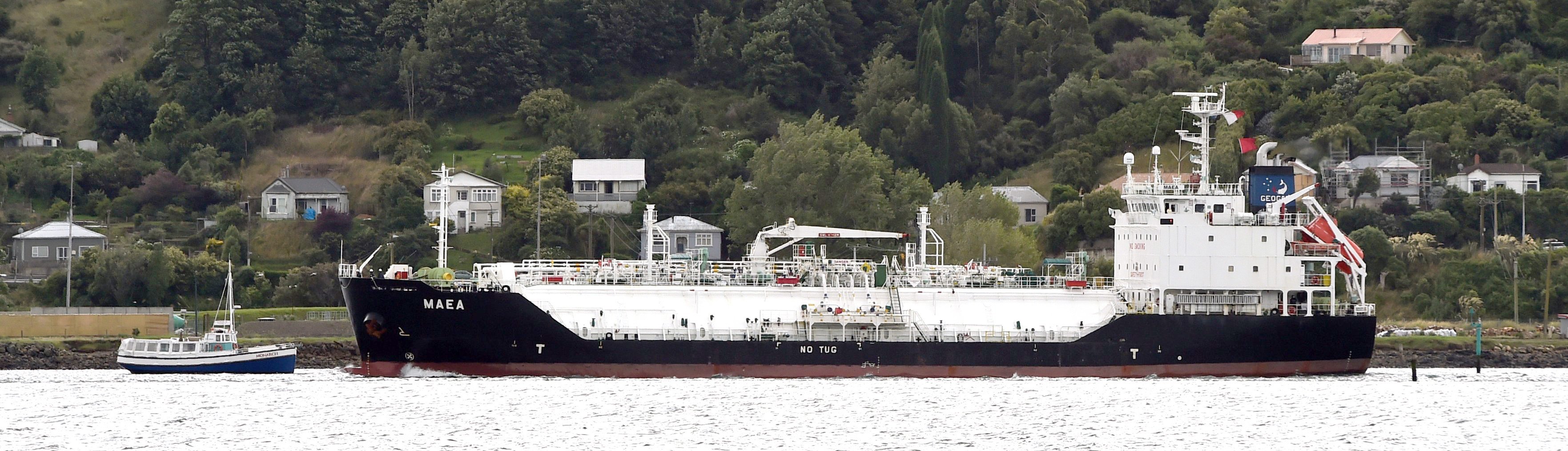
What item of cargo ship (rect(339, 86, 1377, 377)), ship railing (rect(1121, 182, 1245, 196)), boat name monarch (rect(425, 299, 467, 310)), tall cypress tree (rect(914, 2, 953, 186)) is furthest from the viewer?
tall cypress tree (rect(914, 2, 953, 186))

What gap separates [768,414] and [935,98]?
5215cm

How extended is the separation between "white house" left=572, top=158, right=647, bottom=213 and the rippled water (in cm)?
3470

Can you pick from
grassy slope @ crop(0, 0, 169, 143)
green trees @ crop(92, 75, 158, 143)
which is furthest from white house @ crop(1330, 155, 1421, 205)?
grassy slope @ crop(0, 0, 169, 143)

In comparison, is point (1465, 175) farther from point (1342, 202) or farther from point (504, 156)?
point (504, 156)

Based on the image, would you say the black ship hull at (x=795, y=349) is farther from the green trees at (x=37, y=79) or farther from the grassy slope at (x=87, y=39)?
the green trees at (x=37, y=79)

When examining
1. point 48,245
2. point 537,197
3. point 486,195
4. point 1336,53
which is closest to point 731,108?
point 537,197

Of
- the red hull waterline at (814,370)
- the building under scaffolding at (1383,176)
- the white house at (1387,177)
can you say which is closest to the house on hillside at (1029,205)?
the building under scaffolding at (1383,176)

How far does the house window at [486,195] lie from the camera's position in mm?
90000

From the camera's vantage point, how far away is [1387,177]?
300 feet

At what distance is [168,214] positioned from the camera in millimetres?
90750

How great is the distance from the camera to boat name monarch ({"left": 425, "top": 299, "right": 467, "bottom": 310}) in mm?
54719

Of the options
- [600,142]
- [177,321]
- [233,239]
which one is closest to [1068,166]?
[600,142]

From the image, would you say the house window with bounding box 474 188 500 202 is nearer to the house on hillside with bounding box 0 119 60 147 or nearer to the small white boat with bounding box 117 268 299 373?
the house on hillside with bounding box 0 119 60 147

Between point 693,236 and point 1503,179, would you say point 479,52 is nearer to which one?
point 693,236
